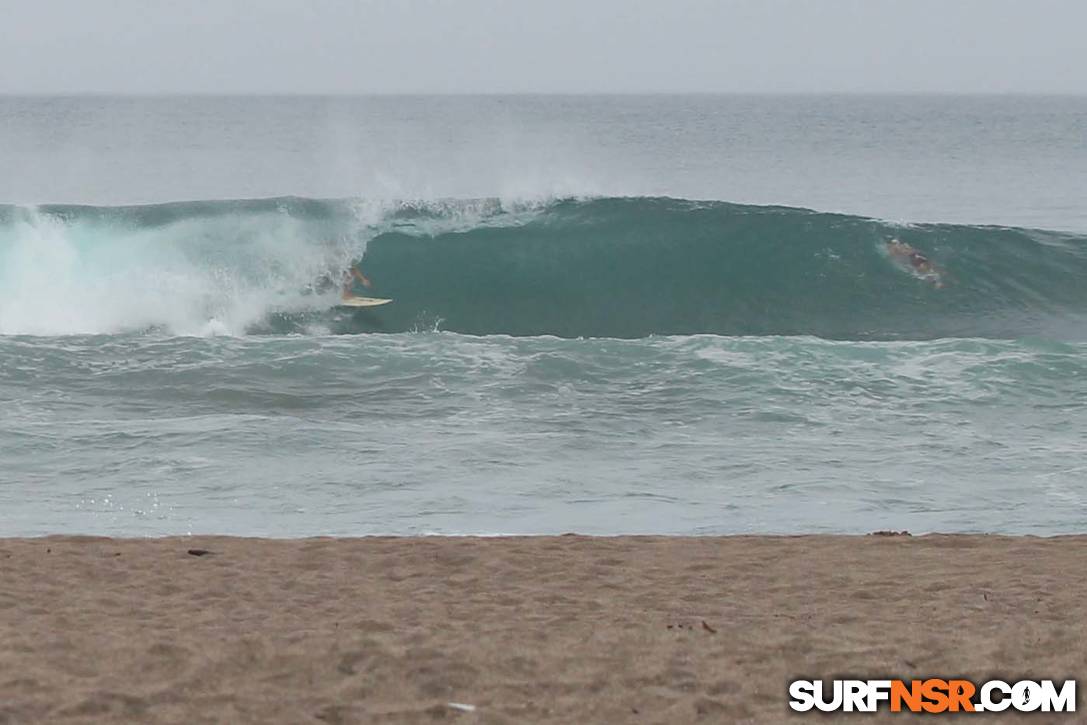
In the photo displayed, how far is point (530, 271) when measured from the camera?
22672 mm

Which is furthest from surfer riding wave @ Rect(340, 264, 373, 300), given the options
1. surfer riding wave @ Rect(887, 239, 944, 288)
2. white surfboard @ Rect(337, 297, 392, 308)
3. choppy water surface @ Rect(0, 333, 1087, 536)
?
surfer riding wave @ Rect(887, 239, 944, 288)

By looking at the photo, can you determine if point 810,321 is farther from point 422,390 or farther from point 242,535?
point 242,535

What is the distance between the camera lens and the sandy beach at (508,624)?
17.6 feet

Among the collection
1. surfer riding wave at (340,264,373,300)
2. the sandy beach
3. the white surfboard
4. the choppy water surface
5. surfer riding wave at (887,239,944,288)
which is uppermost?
surfer riding wave at (887,239,944,288)

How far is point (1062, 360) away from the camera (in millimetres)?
16062

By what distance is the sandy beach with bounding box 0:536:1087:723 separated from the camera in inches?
211

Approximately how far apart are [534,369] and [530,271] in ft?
23.8

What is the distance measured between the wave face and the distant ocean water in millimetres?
56

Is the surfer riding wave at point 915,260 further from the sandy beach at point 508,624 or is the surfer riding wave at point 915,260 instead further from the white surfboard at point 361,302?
the sandy beach at point 508,624

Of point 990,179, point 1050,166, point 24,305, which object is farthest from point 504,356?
point 1050,166

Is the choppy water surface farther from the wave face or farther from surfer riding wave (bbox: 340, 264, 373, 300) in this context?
surfer riding wave (bbox: 340, 264, 373, 300)

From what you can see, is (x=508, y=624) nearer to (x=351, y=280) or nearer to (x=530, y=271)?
(x=351, y=280)

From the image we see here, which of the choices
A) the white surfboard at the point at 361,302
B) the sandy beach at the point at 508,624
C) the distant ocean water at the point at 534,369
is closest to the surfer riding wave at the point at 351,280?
the white surfboard at the point at 361,302

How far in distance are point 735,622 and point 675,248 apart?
57.5 feet
